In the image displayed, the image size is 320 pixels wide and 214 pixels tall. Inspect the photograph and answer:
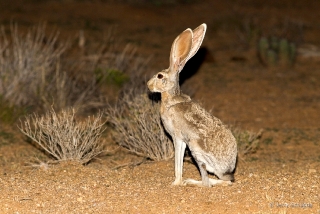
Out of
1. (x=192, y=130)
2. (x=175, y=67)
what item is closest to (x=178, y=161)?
(x=192, y=130)

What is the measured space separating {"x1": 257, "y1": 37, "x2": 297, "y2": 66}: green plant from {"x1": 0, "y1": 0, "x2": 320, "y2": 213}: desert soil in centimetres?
16

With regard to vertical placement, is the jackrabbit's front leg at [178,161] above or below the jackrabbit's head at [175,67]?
below

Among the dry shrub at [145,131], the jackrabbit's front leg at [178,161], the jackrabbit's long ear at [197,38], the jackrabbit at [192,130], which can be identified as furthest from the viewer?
the dry shrub at [145,131]

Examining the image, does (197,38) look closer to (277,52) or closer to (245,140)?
(245,140)

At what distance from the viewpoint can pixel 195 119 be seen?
22.7 feet

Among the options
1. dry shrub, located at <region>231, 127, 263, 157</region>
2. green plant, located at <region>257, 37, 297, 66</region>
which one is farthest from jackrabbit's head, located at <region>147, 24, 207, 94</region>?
green plant, located at <region>257, 37, 297, 66</region>

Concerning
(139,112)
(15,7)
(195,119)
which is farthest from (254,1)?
(195,119)

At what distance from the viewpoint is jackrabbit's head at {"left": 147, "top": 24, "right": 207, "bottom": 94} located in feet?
23.4

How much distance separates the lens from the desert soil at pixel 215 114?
6.31 meters

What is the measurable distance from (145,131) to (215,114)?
2639 mm

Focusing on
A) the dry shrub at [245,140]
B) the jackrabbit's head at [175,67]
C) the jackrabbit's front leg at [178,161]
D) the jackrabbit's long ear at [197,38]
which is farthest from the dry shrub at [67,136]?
the dry shrub at [245,140]

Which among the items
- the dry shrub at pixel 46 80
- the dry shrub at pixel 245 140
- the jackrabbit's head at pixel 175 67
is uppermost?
the jackrabbit's head at pixel 175 67

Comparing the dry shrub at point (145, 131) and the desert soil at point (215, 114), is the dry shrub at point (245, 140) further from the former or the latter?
the dry shrub at point (145, 131)

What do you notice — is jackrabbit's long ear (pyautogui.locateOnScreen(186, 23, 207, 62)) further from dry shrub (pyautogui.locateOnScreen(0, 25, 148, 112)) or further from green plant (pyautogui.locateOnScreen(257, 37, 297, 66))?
green plant (pyautogui.locateOnScreen(257, 37, 297, 66))
